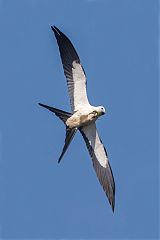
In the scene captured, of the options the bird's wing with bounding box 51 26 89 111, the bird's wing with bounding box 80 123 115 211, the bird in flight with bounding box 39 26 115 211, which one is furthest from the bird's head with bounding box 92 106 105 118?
the bird's wing with bounding box 80 123 115 211

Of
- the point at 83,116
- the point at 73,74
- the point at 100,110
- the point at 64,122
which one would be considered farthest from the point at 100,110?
the point at 73,74

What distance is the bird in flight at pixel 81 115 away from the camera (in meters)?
19.3

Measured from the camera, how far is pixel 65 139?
19.0 meters

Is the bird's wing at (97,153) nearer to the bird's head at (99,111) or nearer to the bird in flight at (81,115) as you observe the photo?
the bird in flight at (81,115)

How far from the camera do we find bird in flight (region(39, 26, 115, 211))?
19312 mm

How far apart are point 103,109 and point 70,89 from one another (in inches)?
50.3

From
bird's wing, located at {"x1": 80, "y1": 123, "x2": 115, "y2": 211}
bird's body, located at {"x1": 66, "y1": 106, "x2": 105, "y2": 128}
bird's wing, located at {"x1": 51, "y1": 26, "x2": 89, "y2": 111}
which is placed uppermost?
bird's wing, located at {"x1": 51, "y1": 26, "x2": 89, "y2": 111}

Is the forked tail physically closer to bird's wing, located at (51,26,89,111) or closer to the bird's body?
the bird's body

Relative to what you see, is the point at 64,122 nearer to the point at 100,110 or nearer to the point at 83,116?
the point at 83,116

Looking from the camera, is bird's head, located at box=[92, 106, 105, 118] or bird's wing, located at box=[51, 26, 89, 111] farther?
bird's wing, located at box=[51, 26, 89, 111]

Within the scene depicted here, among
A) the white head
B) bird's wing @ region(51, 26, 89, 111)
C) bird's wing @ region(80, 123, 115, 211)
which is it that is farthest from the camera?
bird's wing @ region(80, 123, 115, 211)

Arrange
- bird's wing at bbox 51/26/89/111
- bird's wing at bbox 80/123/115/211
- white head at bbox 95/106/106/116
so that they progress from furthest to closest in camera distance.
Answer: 1. bird's wing at bbox 80/123/115/211
2. bird's wing at bbox 51/26/89/111
3. white head at bbox 95/106/106/116

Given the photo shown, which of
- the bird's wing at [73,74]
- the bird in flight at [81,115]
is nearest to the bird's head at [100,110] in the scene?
the bird in flight at [81,115]

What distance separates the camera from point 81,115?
19406mm
